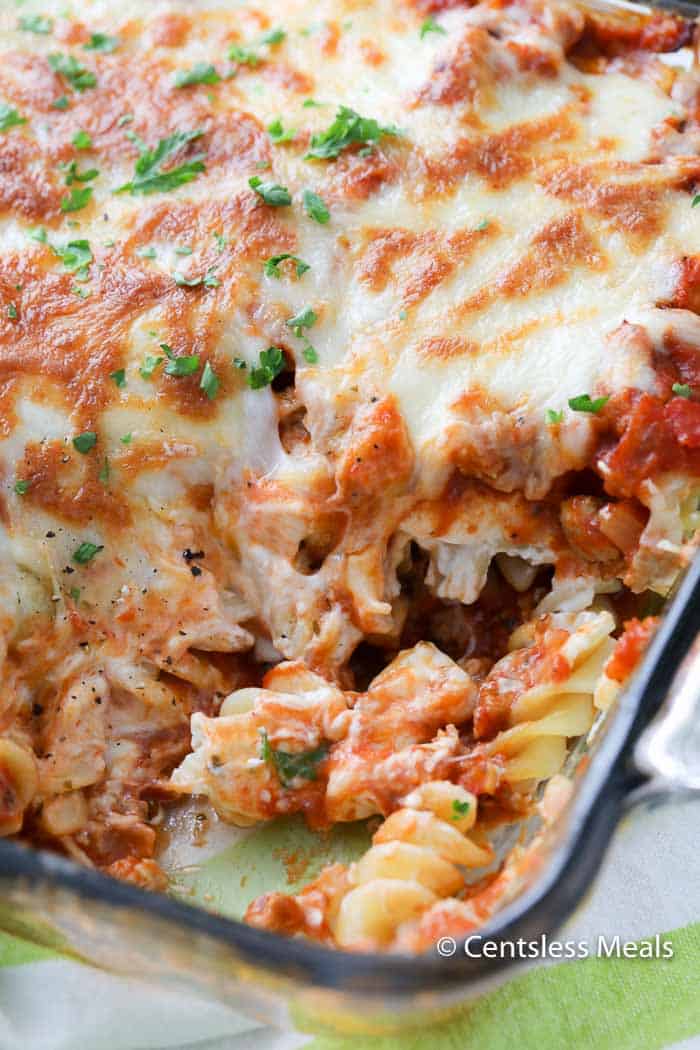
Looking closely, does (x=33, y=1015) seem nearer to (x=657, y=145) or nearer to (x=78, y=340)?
(x=78, y=340)

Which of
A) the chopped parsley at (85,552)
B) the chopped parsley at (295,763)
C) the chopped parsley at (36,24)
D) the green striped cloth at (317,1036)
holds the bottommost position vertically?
the green striped cloth at (317,1036)

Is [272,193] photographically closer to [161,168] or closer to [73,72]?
[161,168]

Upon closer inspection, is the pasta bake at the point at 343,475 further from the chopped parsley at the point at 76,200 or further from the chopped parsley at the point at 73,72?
the chopped parsley at the point at 73,72

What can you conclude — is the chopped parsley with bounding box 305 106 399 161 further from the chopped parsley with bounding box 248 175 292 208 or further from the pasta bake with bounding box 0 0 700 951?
the chopped parsley with bounding box 248 175 292 208


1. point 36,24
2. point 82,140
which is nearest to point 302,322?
point 82,140

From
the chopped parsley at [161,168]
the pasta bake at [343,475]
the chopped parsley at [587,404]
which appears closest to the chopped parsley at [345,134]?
the pasta bake at [343,475]

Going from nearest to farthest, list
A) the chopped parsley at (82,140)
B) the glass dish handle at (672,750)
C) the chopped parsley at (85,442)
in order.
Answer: the glass dish handle at (672,750), the chopped parsley at (85,442), the chopped parsley at (82,140)

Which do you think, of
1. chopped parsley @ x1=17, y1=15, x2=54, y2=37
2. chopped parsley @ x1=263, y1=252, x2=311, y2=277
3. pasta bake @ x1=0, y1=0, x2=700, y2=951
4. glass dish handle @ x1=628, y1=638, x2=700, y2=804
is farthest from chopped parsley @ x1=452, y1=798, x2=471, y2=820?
chopped parsley @ x1=17, y1=15, x2=54, y2=37

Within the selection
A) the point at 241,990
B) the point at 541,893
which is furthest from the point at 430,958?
the point at 241,990
